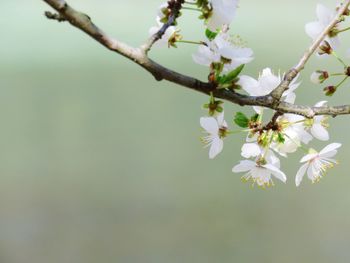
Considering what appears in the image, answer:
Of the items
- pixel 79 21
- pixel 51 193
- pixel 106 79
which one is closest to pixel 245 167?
pixel 79 21

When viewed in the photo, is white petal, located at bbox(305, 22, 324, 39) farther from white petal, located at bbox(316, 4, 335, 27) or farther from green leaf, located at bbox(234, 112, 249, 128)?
green leaf, located at bbox(234, 112, 249, 128)

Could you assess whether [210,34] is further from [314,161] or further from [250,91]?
[314,161]

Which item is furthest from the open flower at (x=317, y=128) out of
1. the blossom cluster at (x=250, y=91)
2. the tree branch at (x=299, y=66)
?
the tree branch at (x=299, y=66)

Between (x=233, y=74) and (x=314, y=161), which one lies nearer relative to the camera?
(x=233, y=74)

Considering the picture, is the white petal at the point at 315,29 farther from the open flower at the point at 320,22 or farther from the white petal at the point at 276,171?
the white petal at the point at 276,171

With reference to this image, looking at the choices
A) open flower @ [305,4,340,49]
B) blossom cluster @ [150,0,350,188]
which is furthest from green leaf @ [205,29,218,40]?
open flower @ [305,4,340,49]

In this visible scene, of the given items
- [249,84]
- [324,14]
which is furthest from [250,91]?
[324,14]
